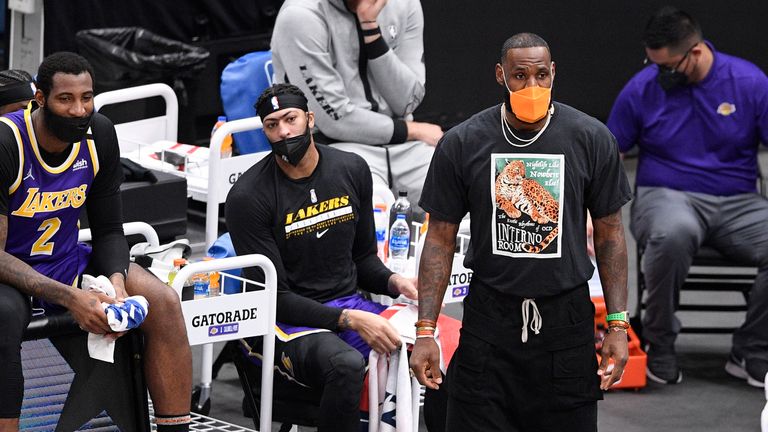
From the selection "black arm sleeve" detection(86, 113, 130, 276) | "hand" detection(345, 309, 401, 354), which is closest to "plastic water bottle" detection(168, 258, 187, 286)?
"black arm sleeve" detection(86, 113, 130, 276)

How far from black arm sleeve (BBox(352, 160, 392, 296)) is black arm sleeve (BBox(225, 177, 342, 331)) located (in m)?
0.35

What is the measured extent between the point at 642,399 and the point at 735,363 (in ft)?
2.04

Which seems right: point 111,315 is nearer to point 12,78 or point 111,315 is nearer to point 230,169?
point 12,78

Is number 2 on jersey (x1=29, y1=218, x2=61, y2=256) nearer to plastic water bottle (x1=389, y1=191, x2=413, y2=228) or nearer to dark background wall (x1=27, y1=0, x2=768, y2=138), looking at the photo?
plastic water bottle (x1=389, y1=191, x2=413, y2=228)

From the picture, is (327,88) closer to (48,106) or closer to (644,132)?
(644,132)

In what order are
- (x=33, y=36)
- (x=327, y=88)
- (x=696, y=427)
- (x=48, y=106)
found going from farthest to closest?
(x=33, y=36) < (x=327, y=88) < (x=696, y=427) < (x=48, y=106)

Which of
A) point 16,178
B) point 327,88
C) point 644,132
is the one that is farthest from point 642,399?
point 16,178

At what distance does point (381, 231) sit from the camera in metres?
5.98

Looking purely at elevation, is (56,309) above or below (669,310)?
above

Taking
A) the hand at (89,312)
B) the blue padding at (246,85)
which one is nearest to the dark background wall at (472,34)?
the blue padding at (246,85)

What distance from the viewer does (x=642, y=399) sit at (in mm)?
6320

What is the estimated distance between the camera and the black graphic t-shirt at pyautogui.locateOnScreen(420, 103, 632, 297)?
12.9 feet

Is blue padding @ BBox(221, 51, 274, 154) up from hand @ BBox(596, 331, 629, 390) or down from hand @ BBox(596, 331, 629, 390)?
up

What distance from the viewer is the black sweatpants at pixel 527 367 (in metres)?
3.95
